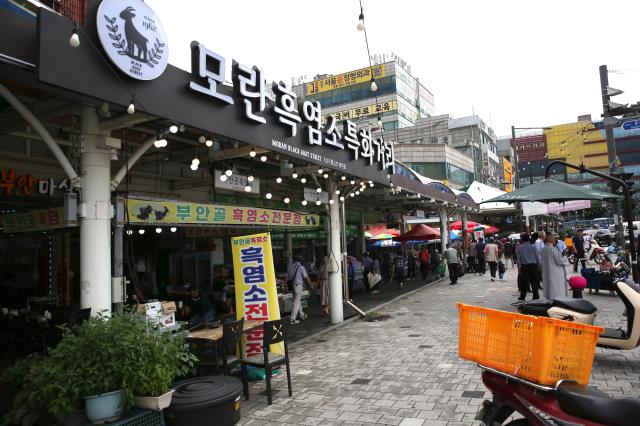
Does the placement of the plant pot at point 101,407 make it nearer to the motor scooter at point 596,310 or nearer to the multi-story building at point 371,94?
the motor scooter at point 596,310

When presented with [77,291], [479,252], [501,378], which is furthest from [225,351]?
[479,252]

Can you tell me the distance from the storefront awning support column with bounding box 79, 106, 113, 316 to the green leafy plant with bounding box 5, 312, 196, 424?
1144 mm

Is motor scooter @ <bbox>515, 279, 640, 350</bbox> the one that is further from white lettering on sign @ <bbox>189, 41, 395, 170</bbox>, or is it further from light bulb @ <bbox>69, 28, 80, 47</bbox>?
light bulb @ <bbox>69, 28, 80, 47</bbox>

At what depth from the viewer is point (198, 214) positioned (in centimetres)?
755

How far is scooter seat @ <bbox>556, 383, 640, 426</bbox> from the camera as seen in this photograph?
9.23 feet

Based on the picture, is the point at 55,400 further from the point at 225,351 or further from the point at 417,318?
the point at 417,318

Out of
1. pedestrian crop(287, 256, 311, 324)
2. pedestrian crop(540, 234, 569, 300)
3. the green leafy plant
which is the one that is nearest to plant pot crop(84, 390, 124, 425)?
the green leafy plant

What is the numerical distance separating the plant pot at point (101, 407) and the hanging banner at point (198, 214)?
8.97 ft

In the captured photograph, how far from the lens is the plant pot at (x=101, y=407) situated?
369 centimetres

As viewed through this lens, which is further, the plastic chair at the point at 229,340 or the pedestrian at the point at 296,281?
the pedestrian at the point at 296,281

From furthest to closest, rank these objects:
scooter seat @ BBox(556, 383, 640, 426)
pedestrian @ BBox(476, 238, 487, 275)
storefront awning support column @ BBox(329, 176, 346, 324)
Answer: pedestrian @ BBox(476, 238, 487, 275) < storefront awning support column @ BBox(329, 176, 346, 324) < scooter seat @ BBox(556, 383, 640, 426)

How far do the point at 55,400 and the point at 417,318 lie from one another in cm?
870

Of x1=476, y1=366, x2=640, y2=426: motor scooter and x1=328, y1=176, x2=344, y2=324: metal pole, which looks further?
x1=328, y1=176, x2=344, y2=324: metal pole

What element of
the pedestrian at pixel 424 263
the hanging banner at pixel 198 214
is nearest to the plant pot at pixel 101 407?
the hanging banner at pixel 198 214
